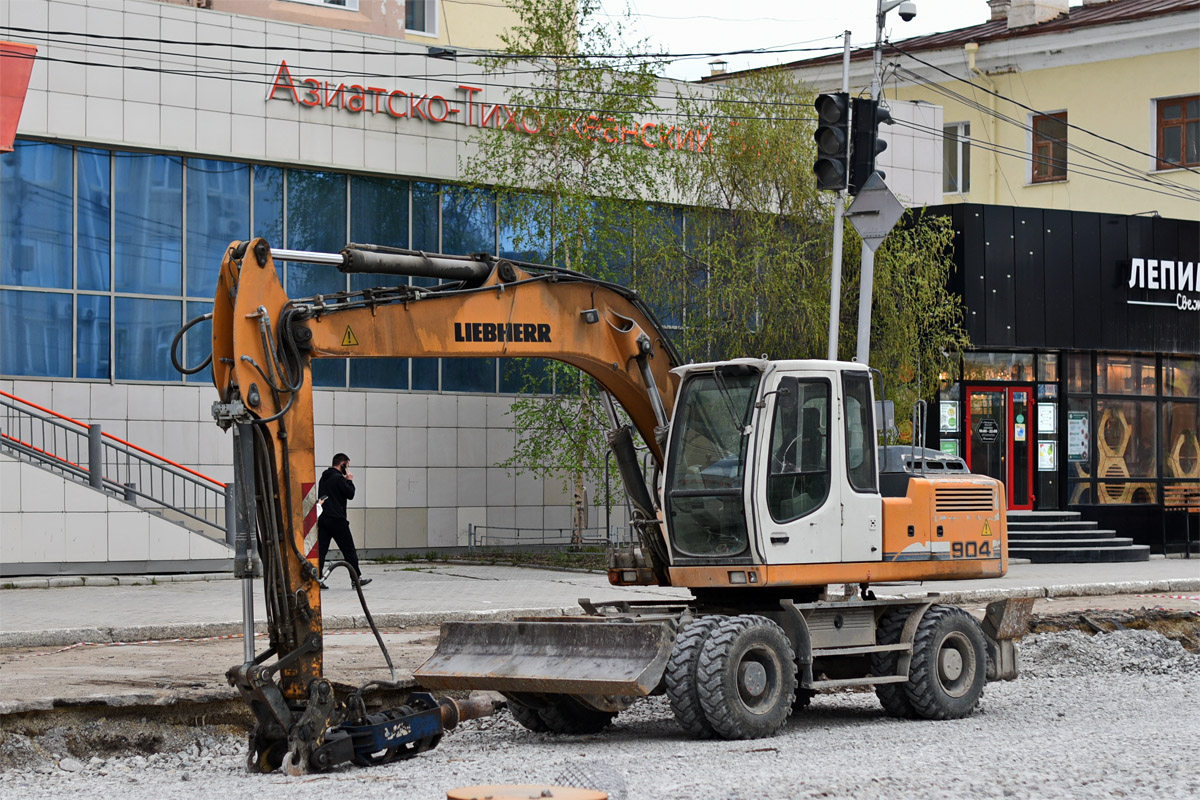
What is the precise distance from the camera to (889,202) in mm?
15227

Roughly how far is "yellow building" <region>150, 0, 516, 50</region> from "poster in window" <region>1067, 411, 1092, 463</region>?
13289 millimetres

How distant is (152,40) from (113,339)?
15.4ft

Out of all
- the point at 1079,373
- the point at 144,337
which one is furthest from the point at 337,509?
the point at 1079,373

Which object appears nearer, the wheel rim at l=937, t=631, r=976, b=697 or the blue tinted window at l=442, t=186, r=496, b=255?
the wheel rim at l=937, t=631, r=976, b=697

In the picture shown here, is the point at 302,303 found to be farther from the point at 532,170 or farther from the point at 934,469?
the point at 532,170

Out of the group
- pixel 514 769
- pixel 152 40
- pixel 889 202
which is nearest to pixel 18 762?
pixel 514 769

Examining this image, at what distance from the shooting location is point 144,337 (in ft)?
80.5

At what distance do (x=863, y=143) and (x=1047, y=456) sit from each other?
16380mm

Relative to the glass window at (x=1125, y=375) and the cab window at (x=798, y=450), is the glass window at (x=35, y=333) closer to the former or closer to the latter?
the cab window at (x=798, y=450)

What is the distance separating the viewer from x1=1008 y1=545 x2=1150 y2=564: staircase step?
92.4 feet

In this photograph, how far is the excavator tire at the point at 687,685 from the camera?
33.1ft

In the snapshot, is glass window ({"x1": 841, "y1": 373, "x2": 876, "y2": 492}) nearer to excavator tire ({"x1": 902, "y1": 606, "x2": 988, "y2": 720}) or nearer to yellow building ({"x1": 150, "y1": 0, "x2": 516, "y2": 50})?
excavator tire ({"x1": 902, "y1": 606, "x2": 988, "y2": 720})

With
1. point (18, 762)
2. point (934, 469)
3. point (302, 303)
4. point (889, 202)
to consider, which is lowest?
point (18, 762)

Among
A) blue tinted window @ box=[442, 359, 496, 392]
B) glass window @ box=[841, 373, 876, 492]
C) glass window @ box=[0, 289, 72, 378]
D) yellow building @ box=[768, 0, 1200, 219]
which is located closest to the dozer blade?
glass window @ box=[841, 373, 876, 492]
